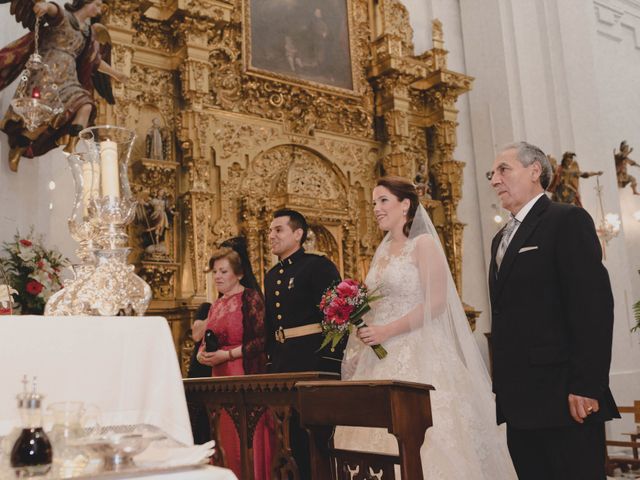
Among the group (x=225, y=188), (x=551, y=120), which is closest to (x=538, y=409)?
(x=225, y=188)

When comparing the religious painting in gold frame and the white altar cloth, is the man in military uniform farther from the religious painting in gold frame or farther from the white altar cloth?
the religious painting in gold frame

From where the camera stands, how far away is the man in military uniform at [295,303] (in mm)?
4141

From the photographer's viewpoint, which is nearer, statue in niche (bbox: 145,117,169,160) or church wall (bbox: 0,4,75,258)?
church wall (bbox: 0,4,75,258)

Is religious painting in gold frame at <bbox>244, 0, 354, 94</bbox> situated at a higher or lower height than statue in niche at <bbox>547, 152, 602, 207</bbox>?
higher

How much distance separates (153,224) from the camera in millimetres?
7020

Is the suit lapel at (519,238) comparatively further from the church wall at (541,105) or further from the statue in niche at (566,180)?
the statue in niche at (566,180)

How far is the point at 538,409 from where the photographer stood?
264 cm

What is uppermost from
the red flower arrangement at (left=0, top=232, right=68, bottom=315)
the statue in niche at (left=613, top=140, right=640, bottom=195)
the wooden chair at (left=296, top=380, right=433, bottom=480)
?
the statue in niche at (left=613, top=140, right=640, bottom=195)

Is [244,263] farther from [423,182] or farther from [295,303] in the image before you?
[423,182]

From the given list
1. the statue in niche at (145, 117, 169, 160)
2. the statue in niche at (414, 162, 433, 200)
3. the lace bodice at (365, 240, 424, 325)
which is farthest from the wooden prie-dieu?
the statue in niche at (414, 162, 433, 200)

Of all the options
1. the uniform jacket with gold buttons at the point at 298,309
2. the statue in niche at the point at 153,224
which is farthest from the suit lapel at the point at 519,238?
the statue in niche at the point at 153,224

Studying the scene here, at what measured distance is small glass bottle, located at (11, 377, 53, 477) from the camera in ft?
3.78

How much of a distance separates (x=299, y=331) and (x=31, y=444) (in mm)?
3021

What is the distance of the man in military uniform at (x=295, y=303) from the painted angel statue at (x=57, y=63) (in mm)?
1597
